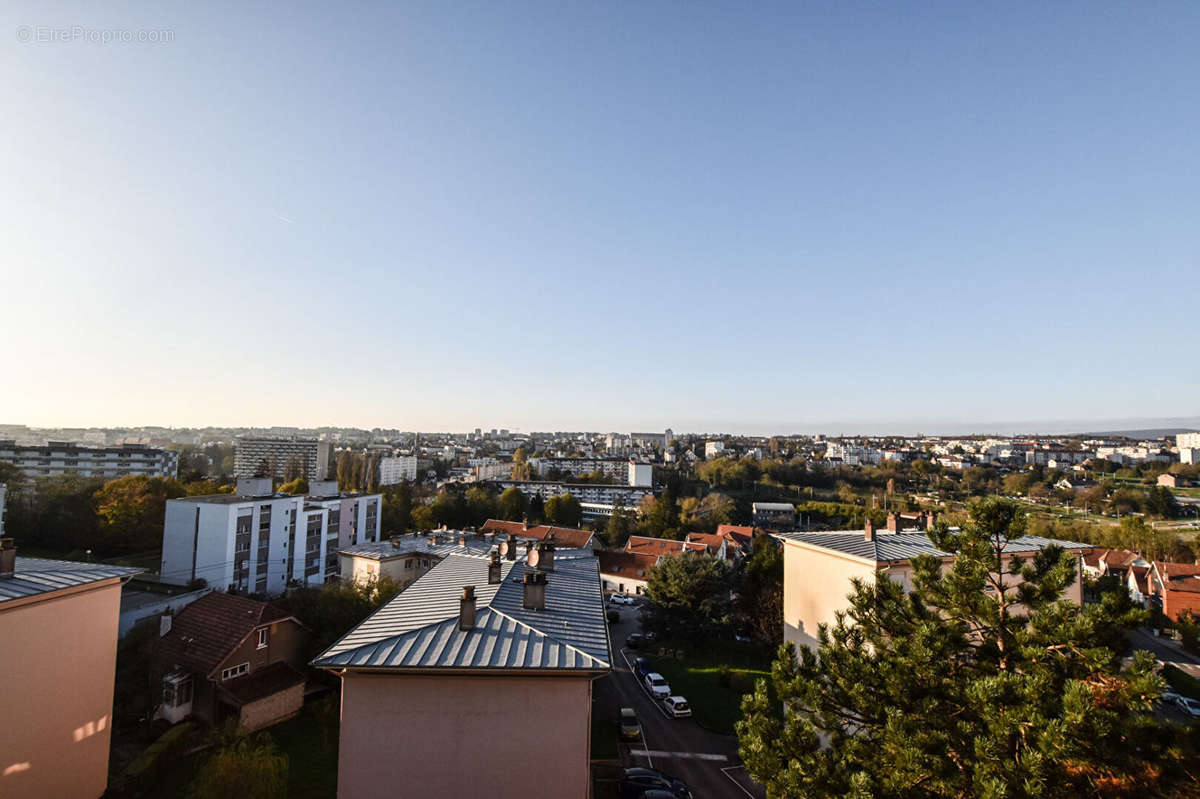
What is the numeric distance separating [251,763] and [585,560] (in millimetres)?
8807

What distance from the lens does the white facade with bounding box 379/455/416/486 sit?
3445 inches

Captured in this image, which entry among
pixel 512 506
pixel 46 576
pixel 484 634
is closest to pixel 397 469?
pixel 512 506

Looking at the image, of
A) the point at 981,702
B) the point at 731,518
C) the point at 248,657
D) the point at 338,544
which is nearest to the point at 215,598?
the point at 248,657

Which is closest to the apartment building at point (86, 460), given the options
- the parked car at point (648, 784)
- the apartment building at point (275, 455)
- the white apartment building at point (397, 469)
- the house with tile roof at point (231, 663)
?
the apartment building at point (275, 455)

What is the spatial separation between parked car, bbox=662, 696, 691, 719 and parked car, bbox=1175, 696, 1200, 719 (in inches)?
569

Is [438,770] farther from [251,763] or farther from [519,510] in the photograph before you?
[519,510]

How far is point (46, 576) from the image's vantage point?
8930mm

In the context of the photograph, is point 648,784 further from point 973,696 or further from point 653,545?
point 653,545

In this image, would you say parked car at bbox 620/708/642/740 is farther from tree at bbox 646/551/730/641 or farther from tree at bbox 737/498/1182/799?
tree at bbox 737/498/1182/799

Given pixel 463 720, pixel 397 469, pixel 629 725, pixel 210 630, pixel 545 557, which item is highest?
pixel 545 557

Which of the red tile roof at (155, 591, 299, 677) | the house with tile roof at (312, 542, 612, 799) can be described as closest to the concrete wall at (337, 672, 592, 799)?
the house with tile roof at (312, 542, 612, 799)

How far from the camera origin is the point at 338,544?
32.6m

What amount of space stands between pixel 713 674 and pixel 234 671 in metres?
13.9

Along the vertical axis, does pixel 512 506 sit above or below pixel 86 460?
below
